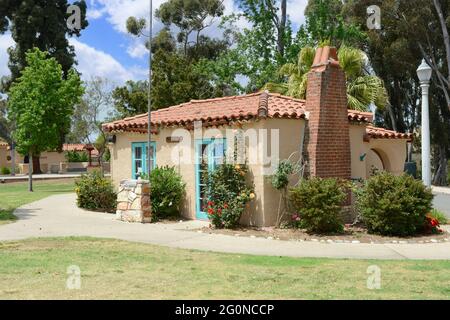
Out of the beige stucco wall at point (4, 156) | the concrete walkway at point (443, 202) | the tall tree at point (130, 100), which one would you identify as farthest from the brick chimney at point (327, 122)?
the beige stucco wall at point (4, 156)

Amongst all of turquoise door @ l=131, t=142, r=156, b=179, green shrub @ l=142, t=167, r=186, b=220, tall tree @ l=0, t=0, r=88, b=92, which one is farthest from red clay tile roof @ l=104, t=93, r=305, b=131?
tall tree @ l=0, t=0, r=88, b=92

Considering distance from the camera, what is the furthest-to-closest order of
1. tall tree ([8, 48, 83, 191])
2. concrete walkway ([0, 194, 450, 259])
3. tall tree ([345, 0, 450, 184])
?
tall tree ([345, 0, 450, 184])
tall tree ([8, 48, 83, 191])
concrete walkway ([0, 194, 450, 259])

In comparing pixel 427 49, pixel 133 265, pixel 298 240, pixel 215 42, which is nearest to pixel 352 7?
pixel 427 49

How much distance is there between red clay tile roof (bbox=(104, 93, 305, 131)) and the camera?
457 inches

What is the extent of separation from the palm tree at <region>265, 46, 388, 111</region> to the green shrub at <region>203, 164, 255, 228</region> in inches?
376

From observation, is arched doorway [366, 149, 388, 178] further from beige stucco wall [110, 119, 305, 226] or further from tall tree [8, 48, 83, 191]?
tall tree [8, 48, 83, 191]

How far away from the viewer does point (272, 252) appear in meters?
8.78

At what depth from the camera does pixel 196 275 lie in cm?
679

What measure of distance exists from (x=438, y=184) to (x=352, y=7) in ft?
41.6

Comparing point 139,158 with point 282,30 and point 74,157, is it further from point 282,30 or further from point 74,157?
point 74,157

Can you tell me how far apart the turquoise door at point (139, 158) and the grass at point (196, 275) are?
5552mm

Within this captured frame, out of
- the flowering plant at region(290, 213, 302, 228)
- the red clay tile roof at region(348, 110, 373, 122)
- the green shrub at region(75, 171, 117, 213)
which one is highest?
the red clay tile roof at region(348, 110, 373, 122)
